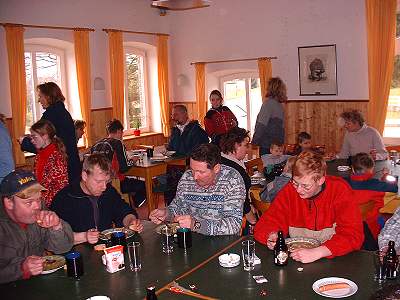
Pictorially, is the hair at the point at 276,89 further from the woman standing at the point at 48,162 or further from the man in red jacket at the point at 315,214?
the man in red jacket at the point at 315,214

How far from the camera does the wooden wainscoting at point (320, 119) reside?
8539 millimetres

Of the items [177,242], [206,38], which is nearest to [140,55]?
[206,38]

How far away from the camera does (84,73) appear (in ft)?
28.6

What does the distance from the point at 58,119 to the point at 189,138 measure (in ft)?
6.94

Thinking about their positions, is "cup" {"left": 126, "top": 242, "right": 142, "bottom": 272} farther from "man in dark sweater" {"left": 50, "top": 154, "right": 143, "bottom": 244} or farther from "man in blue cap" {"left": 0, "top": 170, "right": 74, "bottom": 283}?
"man in dark sweater" {"left": 50, "top": 154, "right": 143, "bottom": 244}

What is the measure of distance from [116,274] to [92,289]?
19cm

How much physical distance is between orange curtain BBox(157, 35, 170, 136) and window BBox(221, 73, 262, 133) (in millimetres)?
1285

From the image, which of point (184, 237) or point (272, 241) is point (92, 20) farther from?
point (272, 241)

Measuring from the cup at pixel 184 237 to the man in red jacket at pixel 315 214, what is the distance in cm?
42

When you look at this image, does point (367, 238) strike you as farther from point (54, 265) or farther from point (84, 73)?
point (84, 73)

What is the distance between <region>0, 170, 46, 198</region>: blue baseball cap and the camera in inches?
104

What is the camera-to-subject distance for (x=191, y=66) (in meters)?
10.4

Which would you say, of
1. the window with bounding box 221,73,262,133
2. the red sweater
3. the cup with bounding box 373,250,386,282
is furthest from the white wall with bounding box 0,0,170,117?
the cup with bounding box 373,250,386,282

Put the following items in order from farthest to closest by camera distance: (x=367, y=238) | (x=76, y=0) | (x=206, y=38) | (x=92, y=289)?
(x=206, y=38) < (x=76, y=0) < (x=367, y=238) < (x=92, y=289)
